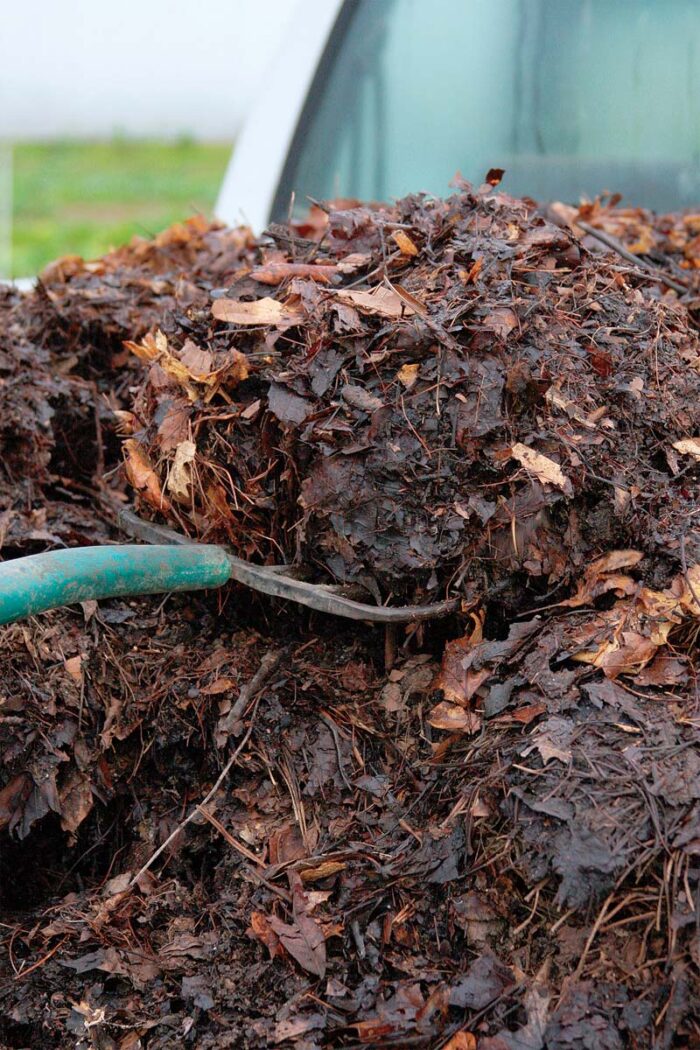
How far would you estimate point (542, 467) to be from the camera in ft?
6.06

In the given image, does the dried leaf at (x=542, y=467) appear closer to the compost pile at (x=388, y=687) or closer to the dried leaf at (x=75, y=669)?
the compost pile at (x=388, y=687)

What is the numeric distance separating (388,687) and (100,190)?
9.61m

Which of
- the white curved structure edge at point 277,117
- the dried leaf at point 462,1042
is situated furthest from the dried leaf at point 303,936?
the white curved structure edge at point 277,117

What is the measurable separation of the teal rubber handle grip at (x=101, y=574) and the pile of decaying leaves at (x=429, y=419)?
13 cm

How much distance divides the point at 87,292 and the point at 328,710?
1.62 m

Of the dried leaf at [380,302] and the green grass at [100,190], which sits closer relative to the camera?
the dried leaf at [380,302]

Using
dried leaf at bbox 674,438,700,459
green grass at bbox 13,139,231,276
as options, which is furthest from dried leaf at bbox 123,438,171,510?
green grass at bbox 13,139,231,276

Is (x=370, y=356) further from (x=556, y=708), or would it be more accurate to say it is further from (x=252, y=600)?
(x=556, y=708)

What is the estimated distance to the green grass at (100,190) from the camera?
8758 mm

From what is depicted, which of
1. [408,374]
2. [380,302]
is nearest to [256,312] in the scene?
[380,302]

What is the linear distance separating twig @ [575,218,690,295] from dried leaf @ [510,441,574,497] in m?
0.82

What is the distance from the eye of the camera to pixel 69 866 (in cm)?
198

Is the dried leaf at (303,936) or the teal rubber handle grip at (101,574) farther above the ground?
the teal rubber handle grip at (101,574)

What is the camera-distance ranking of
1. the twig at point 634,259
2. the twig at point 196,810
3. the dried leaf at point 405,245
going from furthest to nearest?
the twig at point 634,259 → the dried leaf at point 405,245 → the twig at point 196,810
